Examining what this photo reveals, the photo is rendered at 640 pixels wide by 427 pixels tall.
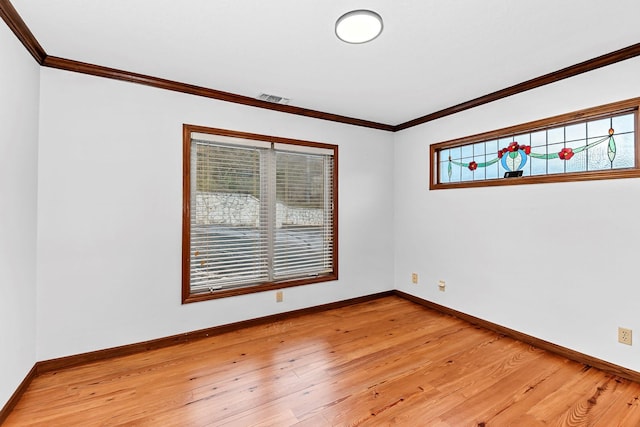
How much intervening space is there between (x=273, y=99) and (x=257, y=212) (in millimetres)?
1235

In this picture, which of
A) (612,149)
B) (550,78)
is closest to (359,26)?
(550,78)

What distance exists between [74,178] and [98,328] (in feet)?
4.13

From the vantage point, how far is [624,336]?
2277mm

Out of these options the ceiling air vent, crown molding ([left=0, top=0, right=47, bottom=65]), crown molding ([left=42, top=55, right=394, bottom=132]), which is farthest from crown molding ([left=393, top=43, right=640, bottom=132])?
crown molding ([left=0, top=0, right=47, bottom=65])

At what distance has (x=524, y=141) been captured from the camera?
298 cm

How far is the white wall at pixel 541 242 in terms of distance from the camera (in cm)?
230

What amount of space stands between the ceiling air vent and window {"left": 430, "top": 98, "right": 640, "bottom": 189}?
2025mm

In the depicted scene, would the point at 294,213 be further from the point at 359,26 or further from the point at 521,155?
the point at 521,155

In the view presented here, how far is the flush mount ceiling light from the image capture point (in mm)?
1837

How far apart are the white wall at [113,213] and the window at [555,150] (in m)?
2.47

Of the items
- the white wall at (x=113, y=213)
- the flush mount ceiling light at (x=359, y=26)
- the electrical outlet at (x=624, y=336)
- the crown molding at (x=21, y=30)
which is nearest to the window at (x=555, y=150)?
the electrical outlet at (x=624, y=336)

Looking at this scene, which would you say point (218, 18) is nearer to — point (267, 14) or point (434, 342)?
point (267, 14)

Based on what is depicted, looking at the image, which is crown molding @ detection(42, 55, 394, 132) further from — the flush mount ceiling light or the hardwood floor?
the hardwood floor

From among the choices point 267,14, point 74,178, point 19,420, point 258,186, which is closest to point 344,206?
point 258,186
